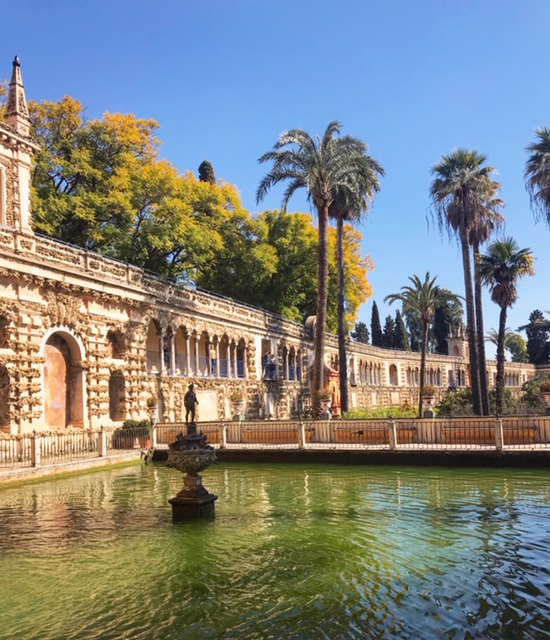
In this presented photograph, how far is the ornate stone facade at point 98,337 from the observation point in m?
21.8

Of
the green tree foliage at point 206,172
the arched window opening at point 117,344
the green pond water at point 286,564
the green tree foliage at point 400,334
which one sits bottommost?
the green pond water at point 286,564

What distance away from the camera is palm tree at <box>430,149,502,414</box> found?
32.6 metres

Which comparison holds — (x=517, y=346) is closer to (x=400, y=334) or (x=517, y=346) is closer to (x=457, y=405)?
(x=400, y=334)

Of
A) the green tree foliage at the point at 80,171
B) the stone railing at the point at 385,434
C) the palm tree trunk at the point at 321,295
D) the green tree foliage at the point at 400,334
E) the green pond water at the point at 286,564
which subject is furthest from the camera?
the green tree foliage at the point at 400,334

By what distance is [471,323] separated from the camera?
33.0m

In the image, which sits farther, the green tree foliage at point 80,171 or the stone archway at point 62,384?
the green tree foliage at point 80,171

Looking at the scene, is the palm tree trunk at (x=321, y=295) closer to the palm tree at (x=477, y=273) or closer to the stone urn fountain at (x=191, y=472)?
the palm tree at (x=477, y=273)

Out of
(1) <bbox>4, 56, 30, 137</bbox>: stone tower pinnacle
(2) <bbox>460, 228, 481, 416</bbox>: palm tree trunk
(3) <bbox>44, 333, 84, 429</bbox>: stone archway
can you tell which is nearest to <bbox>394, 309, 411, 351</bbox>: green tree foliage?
(2) <bbox>460, 228, 481, 416</bbox>: palm tree trunk

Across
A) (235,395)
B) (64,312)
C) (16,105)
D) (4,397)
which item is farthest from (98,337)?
(235,395)

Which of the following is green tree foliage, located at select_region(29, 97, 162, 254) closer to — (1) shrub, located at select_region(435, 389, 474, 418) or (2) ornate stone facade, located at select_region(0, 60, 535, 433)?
(2) ornate stone facade, located at select_region(0, 60, 535, 433)

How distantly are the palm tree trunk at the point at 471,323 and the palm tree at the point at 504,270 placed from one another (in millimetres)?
2752

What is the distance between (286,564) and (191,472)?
4.14 meters

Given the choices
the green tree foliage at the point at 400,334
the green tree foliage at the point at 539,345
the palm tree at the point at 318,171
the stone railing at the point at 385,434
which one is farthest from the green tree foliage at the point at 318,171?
the green tree foliage at the point at 539,345

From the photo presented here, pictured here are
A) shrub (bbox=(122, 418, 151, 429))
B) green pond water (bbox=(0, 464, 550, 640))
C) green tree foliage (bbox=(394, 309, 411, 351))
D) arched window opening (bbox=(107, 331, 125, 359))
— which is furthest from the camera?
green tree foliage (bbox=(394, 309, 411, 351))
